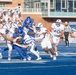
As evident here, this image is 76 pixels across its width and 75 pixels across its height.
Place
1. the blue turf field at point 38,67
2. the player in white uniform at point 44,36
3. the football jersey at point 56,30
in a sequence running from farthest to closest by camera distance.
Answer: the football jersey at point 56,30, the player in white uniform at point 44,36, the blue turf field at point 38,67

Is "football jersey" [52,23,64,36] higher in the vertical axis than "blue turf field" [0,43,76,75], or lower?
higher

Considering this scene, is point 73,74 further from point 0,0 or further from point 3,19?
point 0,0

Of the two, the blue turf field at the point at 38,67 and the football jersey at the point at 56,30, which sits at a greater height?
the football jersey at the point at 56,30

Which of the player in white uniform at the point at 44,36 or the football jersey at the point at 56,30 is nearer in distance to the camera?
the player in white uniform at the point at 44,36

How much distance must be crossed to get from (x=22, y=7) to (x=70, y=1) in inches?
248

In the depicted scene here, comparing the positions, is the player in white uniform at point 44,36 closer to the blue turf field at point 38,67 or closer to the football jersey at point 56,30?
the blue turf field at point 38,67

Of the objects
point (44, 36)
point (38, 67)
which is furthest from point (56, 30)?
point (38, 67)

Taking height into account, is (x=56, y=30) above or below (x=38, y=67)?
above

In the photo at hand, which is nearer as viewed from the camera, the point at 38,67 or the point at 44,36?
the point at 38,67

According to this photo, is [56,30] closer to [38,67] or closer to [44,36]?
[44,36]

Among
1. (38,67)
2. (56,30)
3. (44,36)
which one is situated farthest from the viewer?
(56,30)

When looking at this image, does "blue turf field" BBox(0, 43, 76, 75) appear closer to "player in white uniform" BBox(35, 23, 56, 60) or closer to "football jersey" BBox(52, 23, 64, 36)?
"player in white uniform" BBox(35, 23, 56, 60)

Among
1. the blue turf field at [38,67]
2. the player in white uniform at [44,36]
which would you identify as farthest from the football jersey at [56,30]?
the blue turf field at [38,67]

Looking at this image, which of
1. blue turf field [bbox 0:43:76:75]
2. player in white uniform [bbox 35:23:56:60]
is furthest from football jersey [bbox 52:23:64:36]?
blue turf field [bbox 0:43:76:75]
